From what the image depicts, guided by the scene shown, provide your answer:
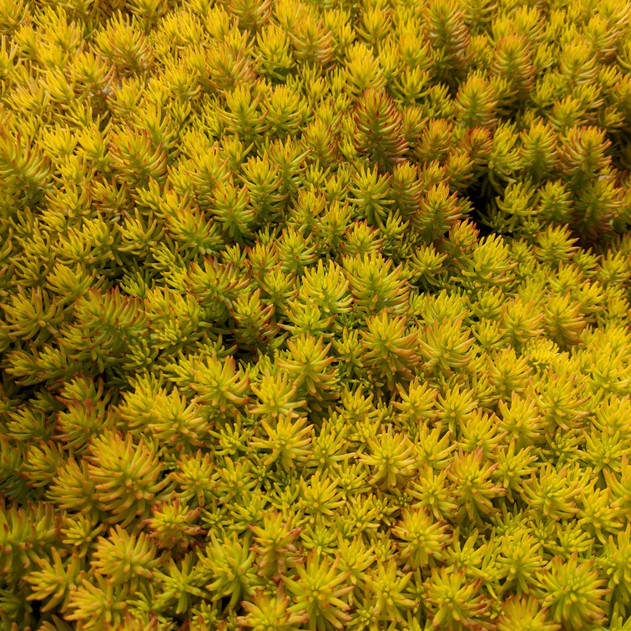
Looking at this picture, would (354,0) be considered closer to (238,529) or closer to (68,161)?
(68,161)

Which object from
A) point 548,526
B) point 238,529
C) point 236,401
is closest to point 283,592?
point 238,529

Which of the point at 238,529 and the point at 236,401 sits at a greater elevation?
the point at 236,401

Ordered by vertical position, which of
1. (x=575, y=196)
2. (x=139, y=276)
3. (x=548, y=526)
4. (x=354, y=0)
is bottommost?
(x=548, y=526)

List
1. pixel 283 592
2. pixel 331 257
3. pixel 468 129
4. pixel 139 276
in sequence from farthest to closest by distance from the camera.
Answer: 1. pixel 468 129
2. pixel 331 257
3. pixel 139 276
4. pixel 283 592

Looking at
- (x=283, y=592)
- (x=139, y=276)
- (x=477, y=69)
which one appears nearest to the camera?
(x=283, y=592)

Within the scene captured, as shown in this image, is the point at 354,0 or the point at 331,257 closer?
the point at 331,257

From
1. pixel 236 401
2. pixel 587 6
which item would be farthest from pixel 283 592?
pixel 587 6
